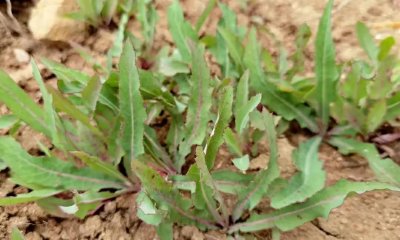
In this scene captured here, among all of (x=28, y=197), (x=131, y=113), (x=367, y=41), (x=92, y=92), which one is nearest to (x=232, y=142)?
(x=131, y=113)

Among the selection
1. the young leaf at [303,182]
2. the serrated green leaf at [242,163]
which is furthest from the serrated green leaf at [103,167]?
the young leaf at [303,182]

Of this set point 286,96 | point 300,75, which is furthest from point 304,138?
point 300,75

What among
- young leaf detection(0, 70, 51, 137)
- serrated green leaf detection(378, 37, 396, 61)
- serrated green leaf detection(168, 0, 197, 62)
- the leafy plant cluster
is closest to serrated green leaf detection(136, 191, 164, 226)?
the leafy plant cluster

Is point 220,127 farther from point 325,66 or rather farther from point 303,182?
point 325,66

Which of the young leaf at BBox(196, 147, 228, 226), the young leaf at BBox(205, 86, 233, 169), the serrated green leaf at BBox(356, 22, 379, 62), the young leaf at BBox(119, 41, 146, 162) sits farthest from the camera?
the serrated green leaf at BBox(356, 22, 379, 62)

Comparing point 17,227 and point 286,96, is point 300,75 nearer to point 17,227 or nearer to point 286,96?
point 286,96

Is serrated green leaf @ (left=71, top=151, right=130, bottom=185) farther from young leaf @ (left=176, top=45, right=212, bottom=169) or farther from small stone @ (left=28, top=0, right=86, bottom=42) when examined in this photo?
small stone @ (left=28, top=0, right=86, bottom=42)
